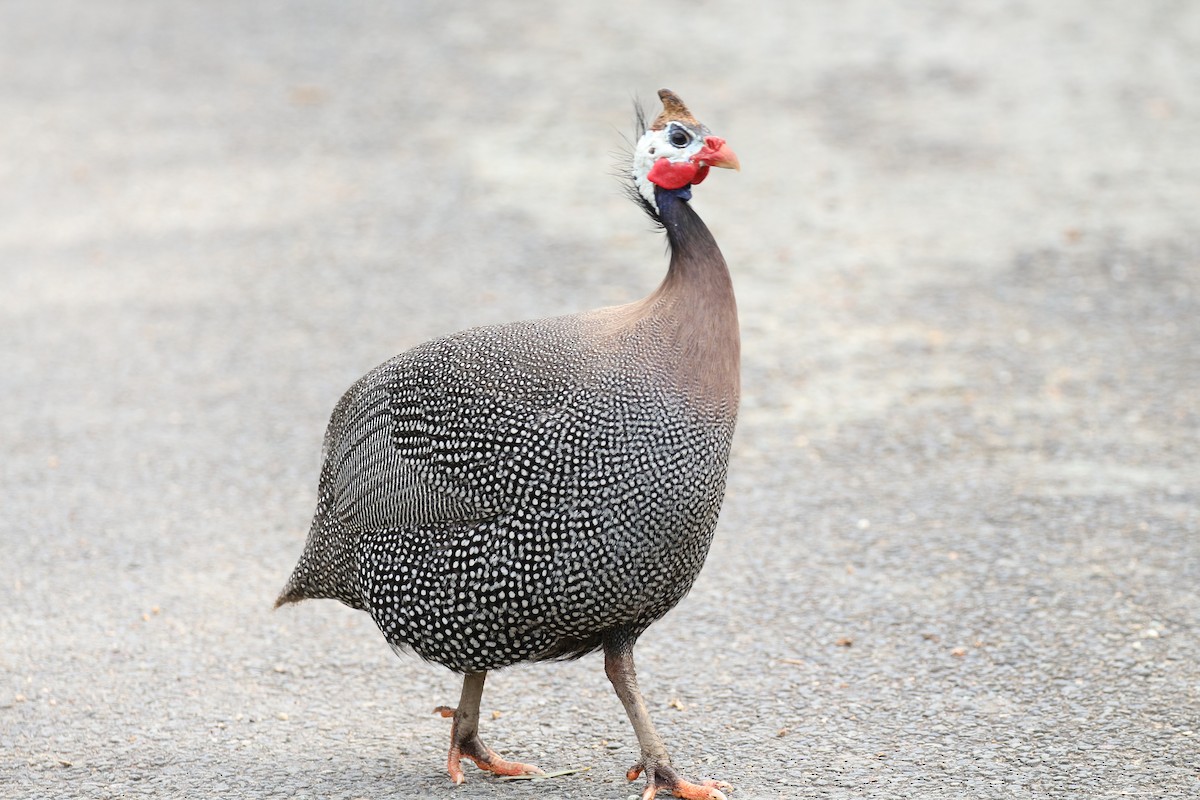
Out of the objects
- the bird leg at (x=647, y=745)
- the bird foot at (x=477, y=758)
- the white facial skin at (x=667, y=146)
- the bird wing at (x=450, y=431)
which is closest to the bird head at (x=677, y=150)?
the white facial skin at (x=667, y=146)

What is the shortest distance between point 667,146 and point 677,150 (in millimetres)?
29

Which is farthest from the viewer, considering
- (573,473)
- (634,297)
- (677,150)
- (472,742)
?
(634,297)

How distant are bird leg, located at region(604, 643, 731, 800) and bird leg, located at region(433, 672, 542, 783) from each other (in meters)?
0.36

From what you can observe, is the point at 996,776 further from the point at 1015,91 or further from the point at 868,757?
the point at 1015,91

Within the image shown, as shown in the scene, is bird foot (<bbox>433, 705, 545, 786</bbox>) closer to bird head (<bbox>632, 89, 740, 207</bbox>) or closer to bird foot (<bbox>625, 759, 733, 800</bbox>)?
bird foot (<bbox>625, 759, 733, 800</bbox>)

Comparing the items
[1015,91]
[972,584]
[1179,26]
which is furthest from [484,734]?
[1179,26]

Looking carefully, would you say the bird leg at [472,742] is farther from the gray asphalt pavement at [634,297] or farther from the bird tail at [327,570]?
the bird tail at [327,570]

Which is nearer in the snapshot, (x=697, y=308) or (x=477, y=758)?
(x=697, y=308)

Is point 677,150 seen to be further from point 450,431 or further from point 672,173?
point 450,431

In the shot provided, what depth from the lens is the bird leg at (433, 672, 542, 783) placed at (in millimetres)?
3869

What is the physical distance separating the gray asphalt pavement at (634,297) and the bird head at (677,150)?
1604 millimetres

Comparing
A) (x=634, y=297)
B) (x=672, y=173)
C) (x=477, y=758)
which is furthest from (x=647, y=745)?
(x=634, y=297)

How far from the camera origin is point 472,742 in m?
3.89

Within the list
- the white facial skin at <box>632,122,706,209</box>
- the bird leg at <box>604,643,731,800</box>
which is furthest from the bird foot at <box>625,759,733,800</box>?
the white facial skin at <box>632,122,706,209</box>
